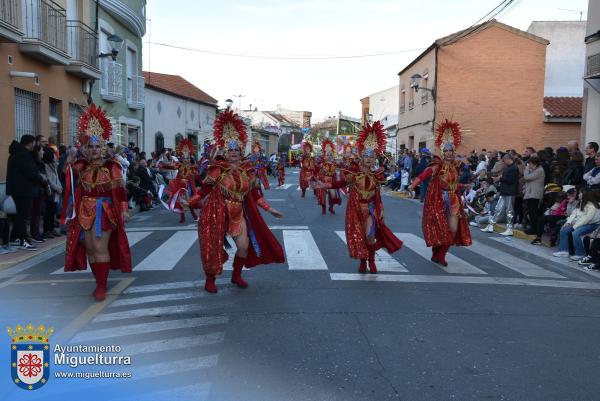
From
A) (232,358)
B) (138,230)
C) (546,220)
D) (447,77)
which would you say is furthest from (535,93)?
(232,358)

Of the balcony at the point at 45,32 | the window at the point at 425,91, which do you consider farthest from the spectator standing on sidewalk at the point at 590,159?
the window at the point at 425,91

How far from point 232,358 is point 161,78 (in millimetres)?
34526

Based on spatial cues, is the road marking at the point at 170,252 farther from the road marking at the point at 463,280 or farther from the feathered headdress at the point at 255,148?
the feathered headdress at the point at 255,148

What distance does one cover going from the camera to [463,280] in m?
7.27

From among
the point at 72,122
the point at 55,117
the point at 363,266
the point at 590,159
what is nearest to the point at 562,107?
the point at 590,159

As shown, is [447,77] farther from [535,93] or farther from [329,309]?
[329,309]

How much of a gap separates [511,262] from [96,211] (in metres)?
6.38

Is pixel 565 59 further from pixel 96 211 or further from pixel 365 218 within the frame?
pixel 96 211

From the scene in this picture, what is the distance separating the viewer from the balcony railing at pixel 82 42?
55.5ft

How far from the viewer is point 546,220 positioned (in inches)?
429

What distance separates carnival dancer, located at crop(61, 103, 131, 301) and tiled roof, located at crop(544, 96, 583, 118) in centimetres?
2398

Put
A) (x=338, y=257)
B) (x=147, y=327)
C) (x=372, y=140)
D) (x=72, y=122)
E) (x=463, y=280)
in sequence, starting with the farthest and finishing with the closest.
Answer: (x=72, y=122) < (x=338, y=257) < (x=372, y=140) < (x=463, y=280) < (x=147, y=327)

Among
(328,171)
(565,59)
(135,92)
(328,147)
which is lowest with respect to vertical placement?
(328,171)

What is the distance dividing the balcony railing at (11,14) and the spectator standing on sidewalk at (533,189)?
1188 centimetres
